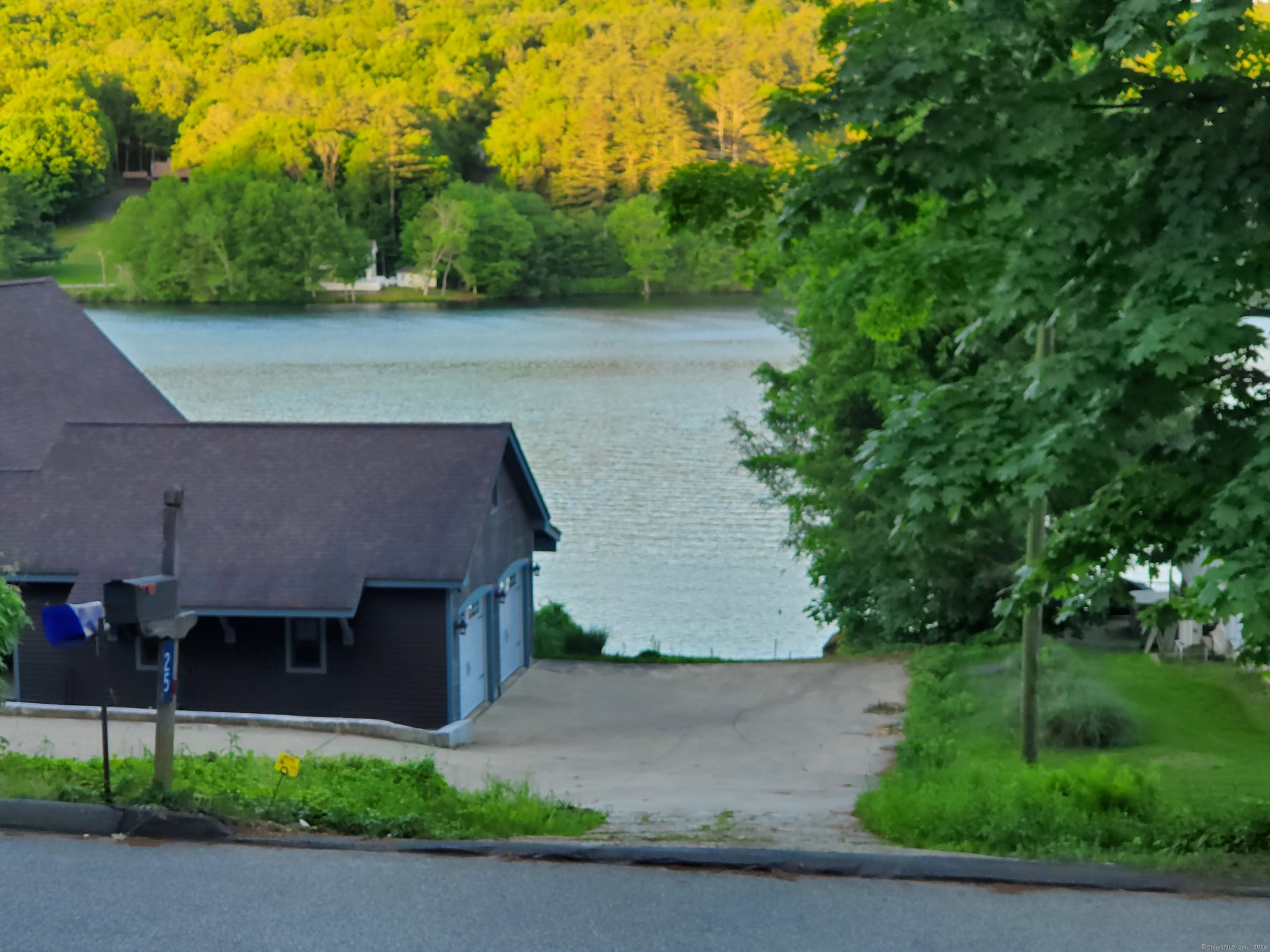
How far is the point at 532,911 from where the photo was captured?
6562 mm

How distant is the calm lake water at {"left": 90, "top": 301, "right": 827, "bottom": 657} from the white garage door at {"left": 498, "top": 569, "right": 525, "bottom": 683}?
705cm

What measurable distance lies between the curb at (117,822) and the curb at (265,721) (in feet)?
37.2

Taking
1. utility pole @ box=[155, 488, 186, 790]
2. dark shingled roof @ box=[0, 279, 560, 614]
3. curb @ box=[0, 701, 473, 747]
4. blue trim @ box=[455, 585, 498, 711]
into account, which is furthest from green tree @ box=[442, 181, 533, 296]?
utility pole @ box=[155, 488, 186, 790]

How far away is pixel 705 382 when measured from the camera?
68.6 m

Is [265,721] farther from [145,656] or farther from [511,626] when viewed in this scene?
[511,626]

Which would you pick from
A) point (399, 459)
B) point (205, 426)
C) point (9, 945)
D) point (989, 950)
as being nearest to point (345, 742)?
point (399, 459)

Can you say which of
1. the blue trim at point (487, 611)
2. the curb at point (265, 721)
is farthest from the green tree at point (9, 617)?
the blue trim at point (487, 611)

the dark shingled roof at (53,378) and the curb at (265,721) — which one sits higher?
the dark shingled roof at (53,378)

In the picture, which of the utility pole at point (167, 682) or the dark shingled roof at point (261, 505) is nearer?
the utility pole at point (167, 682)

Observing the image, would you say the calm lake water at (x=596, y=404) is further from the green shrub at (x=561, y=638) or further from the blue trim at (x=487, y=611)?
the blue trim at (x=487, y=611)

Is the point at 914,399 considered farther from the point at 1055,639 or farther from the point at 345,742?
the point at 1055,639

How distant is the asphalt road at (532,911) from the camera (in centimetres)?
621

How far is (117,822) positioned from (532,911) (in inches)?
98.4

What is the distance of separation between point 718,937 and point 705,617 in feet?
99.1
